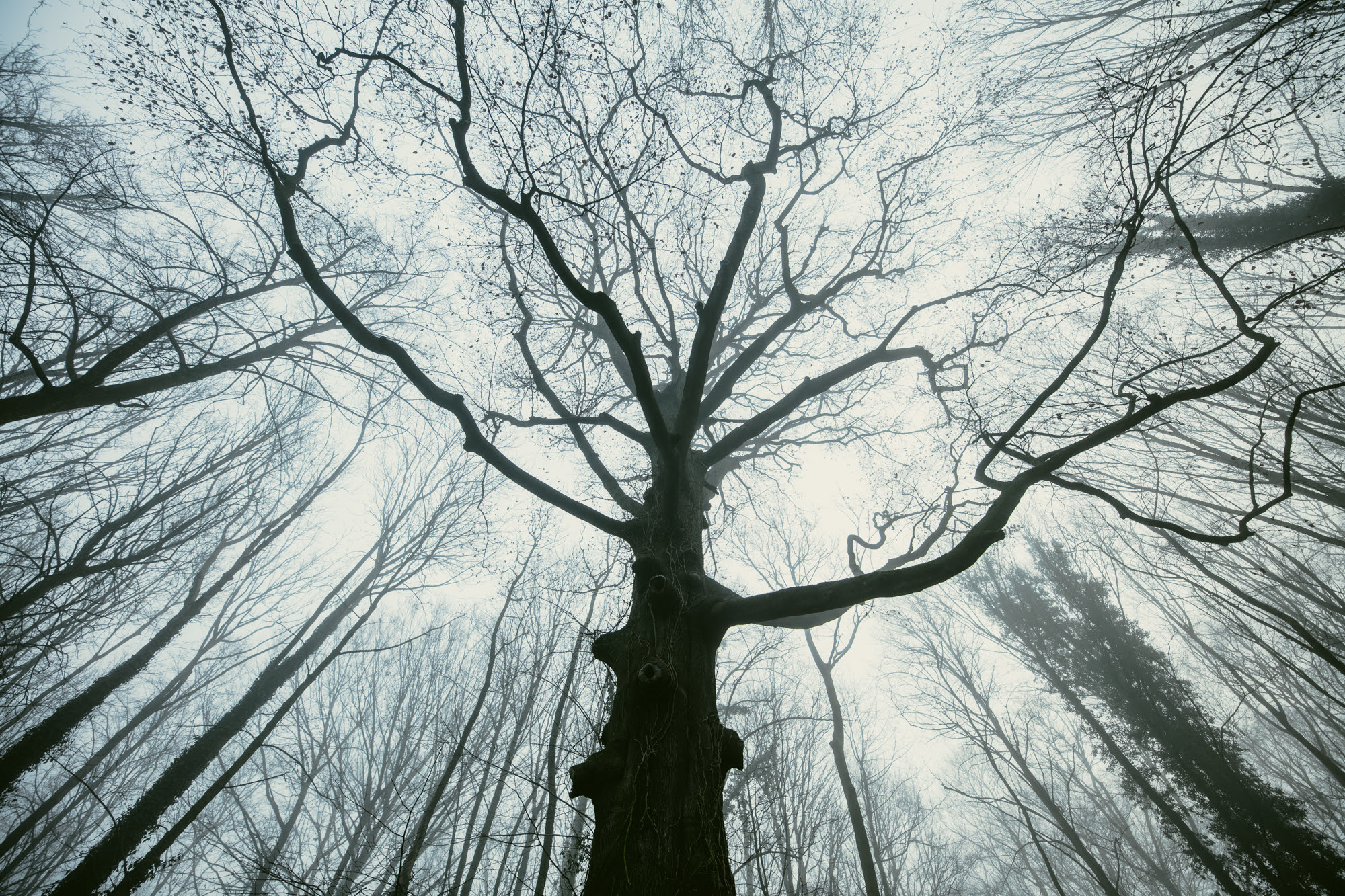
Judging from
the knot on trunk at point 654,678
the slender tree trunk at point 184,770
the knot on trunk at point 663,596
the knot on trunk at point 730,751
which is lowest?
the knot on trunk at point 730,751

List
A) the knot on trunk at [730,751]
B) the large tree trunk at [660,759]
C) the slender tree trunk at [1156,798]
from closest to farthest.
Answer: the large tree trunk at [660,759]
the knot on trunk at [730,751]
the slender tree trunk at [1156,798]

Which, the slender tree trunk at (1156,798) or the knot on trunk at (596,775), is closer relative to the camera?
the knot on trunk at (596,775)

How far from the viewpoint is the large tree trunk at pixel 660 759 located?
2221 mm

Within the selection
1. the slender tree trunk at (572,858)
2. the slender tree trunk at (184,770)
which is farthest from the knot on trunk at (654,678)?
the slender tree trunk at (184,770)

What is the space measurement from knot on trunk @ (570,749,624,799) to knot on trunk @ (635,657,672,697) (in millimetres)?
362

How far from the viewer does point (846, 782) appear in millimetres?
8836

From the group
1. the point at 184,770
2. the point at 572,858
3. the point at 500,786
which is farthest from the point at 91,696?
the point at 572,858

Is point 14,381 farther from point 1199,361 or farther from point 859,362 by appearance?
point 1199,361

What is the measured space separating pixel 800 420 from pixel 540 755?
17.5 ft

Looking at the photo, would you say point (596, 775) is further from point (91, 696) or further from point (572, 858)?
point (91, 696)

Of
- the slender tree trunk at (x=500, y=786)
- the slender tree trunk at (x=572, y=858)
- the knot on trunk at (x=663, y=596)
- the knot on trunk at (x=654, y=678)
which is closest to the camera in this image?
the slender tree trunk at (x=572, y=858)

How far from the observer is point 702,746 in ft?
8.74

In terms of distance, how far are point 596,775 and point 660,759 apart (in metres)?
0.33

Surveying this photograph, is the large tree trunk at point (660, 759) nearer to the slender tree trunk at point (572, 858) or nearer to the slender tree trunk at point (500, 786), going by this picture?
the slender tree trunk at point (572, 858)
